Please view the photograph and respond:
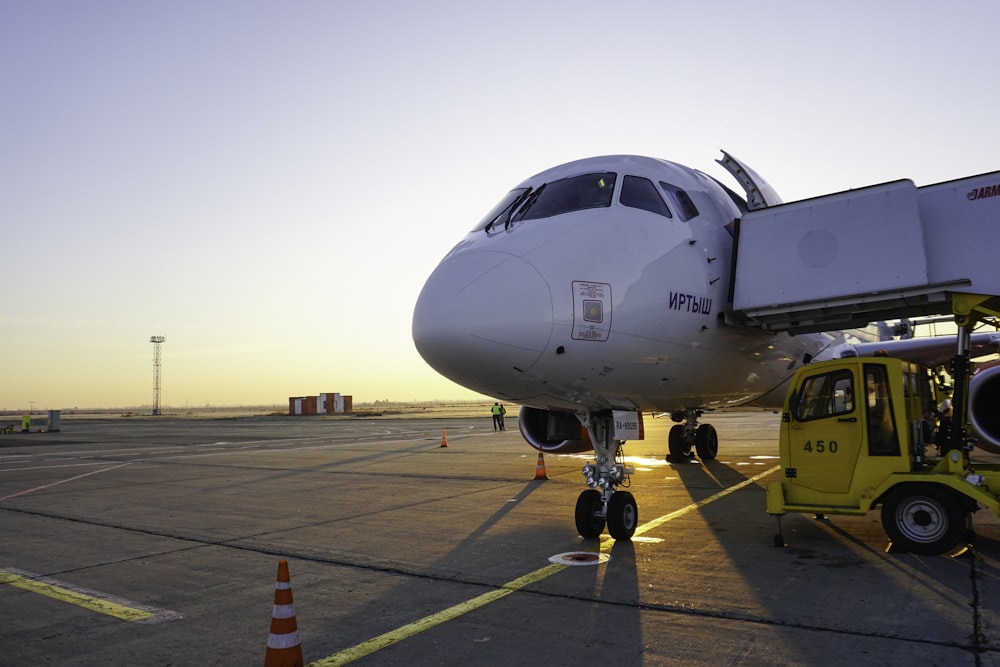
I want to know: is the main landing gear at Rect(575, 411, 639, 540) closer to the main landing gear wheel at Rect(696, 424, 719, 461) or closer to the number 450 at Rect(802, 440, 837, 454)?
the number 450 at Rect(802, 440, 837, 454)

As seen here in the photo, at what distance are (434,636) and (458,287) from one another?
279cm

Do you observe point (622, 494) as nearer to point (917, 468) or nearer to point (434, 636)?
point (917, 468)

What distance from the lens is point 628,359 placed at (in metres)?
6.79

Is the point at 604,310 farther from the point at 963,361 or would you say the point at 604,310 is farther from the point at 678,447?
the point at 678,447

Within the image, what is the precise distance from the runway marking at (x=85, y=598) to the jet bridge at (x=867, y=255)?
20.9ft

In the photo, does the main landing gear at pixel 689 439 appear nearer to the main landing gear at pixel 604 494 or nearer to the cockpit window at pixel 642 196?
the main landing gear at pixel 604 494

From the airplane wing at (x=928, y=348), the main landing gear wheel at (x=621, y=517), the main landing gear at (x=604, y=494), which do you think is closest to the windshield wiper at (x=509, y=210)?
the main landing gear at (x=604, y=494)

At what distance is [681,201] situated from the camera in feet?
26.5

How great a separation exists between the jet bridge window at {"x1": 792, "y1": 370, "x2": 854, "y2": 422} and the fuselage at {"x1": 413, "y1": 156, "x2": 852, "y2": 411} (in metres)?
1.02

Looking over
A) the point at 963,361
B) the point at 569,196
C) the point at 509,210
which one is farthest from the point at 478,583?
the point at 963,361

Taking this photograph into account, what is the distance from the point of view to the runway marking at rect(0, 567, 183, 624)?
5.25 m

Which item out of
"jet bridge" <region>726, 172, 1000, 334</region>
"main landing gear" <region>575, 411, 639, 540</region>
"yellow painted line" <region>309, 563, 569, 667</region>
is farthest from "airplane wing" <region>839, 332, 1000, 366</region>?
"yellow painted line" <region>309, 563, 569, 667</region>

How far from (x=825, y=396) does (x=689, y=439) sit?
29.8 feet

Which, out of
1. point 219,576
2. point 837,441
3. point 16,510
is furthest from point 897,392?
point 16,510
